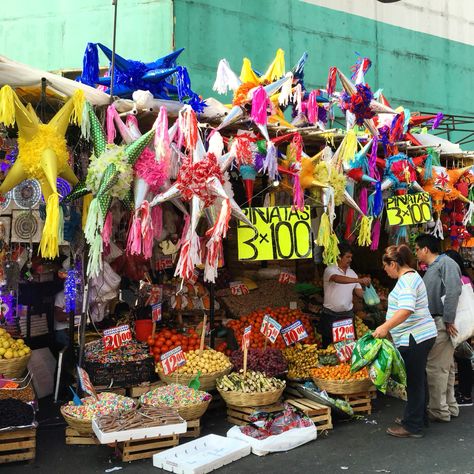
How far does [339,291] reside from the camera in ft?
23.2

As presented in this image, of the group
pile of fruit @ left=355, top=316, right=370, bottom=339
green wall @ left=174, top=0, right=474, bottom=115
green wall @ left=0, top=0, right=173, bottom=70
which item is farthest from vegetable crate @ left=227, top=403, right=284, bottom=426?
green wall @ left=0, top=0, right=173, bottom=70

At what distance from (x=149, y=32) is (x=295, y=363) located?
5728mm

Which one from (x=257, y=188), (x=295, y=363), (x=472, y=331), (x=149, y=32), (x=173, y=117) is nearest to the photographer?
(x=173, y=117)

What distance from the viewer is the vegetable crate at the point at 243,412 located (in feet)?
18.8

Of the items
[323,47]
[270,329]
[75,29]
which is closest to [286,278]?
[270,329]

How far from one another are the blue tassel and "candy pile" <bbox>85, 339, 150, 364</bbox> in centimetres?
268

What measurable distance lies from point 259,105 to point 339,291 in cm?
258

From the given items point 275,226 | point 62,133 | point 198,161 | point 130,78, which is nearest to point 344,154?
point 275,226

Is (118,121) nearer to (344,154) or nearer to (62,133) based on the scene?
(62,133)

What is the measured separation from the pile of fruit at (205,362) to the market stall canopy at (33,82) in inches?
106

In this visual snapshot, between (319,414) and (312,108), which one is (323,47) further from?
(319,414)

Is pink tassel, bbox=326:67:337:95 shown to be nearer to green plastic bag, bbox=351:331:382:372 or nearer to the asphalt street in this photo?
green plastic bag, bbox=351:331:382:372

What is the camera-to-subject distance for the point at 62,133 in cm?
482

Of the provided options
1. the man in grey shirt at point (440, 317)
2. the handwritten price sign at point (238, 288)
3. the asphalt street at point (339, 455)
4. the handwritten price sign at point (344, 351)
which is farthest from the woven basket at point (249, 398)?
the handwritten price sign at point (238, 288)
